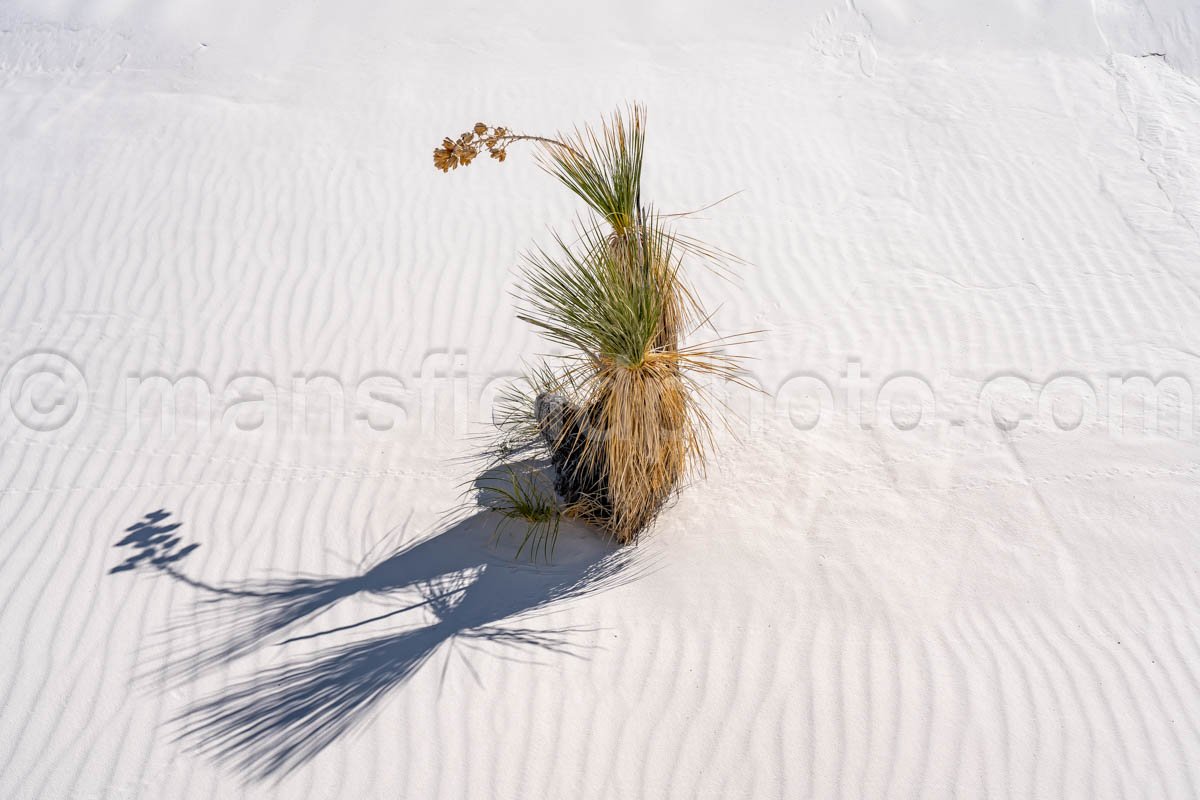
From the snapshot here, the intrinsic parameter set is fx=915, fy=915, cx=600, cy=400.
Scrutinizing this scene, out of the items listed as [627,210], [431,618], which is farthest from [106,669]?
[627,210]

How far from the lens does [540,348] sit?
18.8ft

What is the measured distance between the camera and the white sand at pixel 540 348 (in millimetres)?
3494

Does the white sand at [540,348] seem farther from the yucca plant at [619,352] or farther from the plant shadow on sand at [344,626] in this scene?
the yucca plant at [619,352]

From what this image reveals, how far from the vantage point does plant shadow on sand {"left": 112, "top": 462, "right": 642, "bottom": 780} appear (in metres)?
3.50

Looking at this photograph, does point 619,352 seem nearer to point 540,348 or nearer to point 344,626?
point 344,626

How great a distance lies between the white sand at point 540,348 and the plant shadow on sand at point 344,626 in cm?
2

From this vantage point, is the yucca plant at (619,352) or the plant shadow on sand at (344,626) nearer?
the plant shadow on sand at (344,626)

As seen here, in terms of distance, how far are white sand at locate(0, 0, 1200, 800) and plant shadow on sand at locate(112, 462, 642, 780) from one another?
Answer: 0.06 ft

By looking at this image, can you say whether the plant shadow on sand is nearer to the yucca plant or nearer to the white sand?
the white sand

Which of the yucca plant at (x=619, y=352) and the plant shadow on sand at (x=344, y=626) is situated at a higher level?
the yucca plant at (x=619, y=352)

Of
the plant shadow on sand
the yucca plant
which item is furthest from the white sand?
the yucca plant

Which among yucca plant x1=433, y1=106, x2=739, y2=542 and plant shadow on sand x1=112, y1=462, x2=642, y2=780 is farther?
yucca plant x1=433, y1=106, x2=739, y2=542

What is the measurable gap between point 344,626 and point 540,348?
7.71 ft

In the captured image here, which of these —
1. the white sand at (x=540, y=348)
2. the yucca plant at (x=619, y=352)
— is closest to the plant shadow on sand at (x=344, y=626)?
the white sand at (x=540, y=348)
